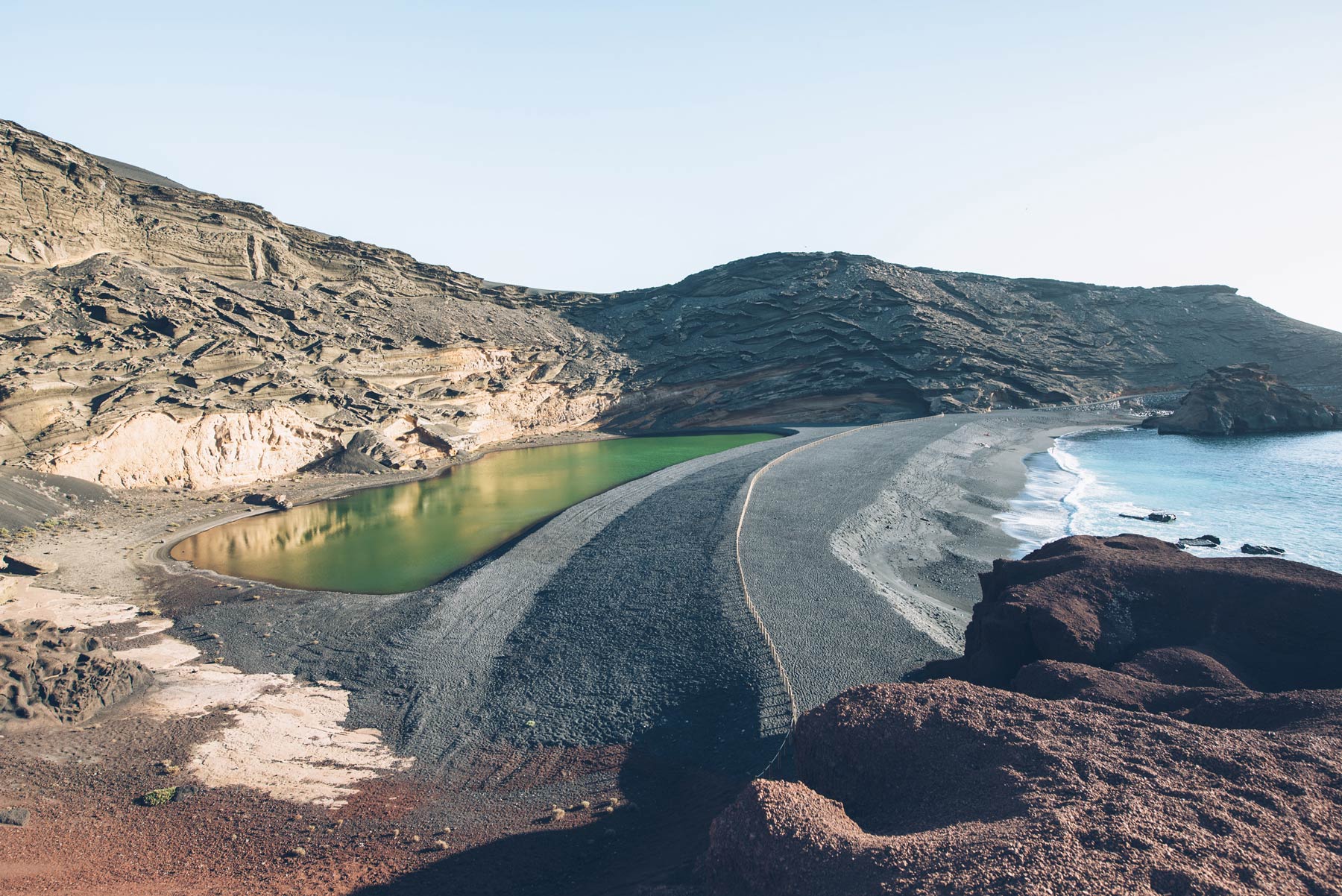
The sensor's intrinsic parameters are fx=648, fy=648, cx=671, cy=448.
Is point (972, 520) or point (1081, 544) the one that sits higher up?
point (1081, 544)

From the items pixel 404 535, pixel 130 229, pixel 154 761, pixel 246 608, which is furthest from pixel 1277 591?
pixel 130 229

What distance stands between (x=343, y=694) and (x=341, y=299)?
1394 inches

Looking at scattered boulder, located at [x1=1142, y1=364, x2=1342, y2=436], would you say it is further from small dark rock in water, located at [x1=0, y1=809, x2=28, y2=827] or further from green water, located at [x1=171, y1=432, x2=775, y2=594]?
small dark rock in water, located at [x1=0, y1=809, x2=28, y2=827]

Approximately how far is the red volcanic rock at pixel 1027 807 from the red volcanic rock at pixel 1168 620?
8.04 feet

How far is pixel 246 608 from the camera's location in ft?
54.3

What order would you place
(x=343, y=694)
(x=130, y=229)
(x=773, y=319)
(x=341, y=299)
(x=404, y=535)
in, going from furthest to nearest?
(x=773, y=319), (x=341, y=299), (x=130, y=229), (x=404, y=535), (x=343, y=694)

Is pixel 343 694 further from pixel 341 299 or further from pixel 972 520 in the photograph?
pixel 341 299

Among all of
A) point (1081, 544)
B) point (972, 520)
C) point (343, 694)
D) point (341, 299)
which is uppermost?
point (341, 299)

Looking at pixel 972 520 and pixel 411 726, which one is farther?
pixel 972 520

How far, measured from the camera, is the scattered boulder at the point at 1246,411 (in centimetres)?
4253

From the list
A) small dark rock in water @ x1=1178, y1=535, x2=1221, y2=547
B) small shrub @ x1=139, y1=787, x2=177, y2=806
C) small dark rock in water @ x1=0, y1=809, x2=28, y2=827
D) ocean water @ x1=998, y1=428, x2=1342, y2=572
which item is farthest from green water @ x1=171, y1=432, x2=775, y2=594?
small dark rock in water @ x1=1178, y1=535, x2=1221, y2=547

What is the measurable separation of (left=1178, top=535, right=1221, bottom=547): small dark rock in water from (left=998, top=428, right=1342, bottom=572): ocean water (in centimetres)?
27

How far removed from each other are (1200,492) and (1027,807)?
29819 millimetres

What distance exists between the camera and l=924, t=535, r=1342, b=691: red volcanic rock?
25.6 feet
